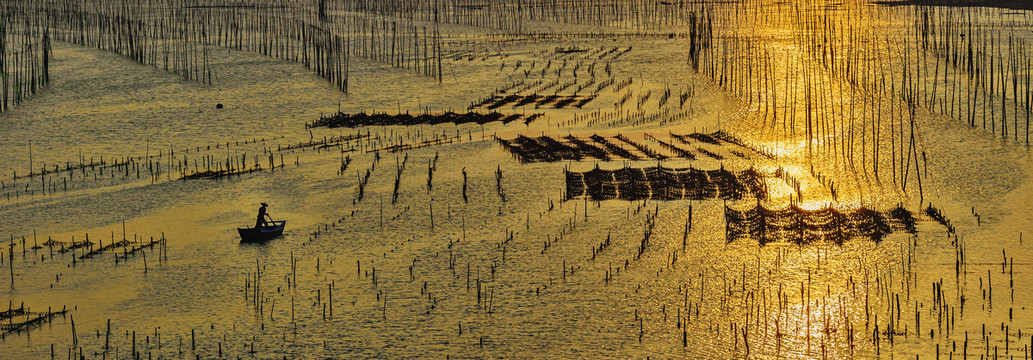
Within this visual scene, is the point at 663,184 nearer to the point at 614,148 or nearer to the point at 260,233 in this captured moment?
the point at 614,148

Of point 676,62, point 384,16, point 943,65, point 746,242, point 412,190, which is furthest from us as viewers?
point 384,16

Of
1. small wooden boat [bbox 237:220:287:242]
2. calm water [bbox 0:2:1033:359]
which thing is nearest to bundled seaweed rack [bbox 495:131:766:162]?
calm water [bbox 0:2:1033:359]

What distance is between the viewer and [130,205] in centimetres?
1634

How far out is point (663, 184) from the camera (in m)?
16.5

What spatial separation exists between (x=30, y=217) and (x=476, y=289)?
7660 mm

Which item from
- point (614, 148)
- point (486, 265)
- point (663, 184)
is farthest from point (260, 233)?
point (614, 148)

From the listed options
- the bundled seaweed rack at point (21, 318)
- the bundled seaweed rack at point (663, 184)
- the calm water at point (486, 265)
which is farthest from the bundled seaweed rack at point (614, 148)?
the bundled seaweed rack at point (21, 318)

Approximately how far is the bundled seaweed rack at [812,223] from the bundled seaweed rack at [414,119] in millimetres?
8507

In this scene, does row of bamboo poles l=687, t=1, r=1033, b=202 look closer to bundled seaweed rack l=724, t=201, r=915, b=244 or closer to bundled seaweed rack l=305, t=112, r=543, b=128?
bundled seaweed rack l=724, t=201, r=915, b=244

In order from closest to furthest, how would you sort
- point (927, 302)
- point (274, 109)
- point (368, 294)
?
point (927, 302) < point (368, 294) < point (274, 109)

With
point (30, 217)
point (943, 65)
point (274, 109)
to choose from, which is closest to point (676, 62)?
point (943, 65)

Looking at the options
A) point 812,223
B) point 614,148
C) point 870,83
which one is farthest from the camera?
point 870,83

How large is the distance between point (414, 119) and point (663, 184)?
850 cm

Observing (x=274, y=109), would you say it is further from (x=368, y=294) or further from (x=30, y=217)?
(x=368, y=294)
